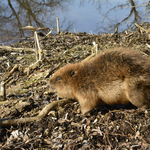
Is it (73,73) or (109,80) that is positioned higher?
(73,73)

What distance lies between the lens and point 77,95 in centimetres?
299

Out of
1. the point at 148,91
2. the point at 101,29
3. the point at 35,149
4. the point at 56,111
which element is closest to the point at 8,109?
the point at 56,111

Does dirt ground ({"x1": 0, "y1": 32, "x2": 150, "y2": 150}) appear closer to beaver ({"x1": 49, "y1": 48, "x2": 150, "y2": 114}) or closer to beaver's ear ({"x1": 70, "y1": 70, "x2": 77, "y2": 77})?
beaver ({"x1": 49, "y1": 48, "x2": 150, "y2": 114})

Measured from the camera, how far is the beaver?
2.52m

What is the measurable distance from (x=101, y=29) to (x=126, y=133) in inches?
341

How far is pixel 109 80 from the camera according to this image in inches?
108

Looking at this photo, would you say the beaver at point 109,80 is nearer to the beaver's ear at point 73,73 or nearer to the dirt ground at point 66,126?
the beaver's ear at point 73,73

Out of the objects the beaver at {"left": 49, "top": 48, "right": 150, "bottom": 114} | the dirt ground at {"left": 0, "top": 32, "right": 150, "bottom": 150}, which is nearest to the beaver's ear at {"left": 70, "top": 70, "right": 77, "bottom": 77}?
the beaver at {"left": 49, "top": 48, "right": 150, "bottom": 114}

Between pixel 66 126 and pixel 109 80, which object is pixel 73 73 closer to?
pixel 109 80

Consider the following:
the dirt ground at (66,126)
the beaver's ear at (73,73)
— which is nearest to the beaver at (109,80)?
the beaver's ear at (73,73)

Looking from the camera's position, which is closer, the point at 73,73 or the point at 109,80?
the point at 109,80

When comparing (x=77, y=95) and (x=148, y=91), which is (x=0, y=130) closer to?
(x=77, y=95)

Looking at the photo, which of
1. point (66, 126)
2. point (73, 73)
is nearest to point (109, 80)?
point (73, 73)

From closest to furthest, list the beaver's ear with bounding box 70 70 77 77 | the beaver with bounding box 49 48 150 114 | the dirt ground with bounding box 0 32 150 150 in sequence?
the dirt ground with bounding box 0 32 150 150, the beaver with bounding box 49 48 150 114, the beaver's ear with bounding box 70 70 77 77
